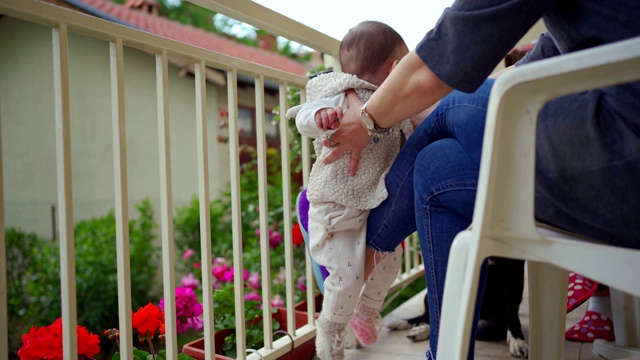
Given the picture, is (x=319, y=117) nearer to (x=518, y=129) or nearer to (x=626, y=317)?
(x=518, y=129)

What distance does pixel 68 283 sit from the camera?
38.7 inches

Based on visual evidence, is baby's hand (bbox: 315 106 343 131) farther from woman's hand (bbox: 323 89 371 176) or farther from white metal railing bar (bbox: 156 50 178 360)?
white metal railing bar (bbox: 156 50 178 360)

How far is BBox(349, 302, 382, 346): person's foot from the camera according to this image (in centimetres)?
144

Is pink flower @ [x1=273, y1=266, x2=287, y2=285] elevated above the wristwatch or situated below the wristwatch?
below

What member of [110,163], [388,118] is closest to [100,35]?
[388,118]

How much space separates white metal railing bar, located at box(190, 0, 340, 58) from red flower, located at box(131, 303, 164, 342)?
0.85 metres

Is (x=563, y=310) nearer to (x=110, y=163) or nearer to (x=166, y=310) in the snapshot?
(x=166, y=310)

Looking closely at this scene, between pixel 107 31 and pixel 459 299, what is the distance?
92cm

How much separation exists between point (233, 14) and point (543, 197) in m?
1.06

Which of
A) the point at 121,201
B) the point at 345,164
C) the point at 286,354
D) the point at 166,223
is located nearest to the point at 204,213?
the point at 166,223

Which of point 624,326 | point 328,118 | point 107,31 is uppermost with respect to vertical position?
point 107,31

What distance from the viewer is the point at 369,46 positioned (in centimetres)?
137

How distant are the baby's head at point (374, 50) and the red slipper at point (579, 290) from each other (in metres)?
1.07

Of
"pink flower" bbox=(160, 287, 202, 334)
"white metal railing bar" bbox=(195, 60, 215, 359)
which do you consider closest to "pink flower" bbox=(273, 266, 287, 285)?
"pink flower" bbox=(160, 287, 202, 334)
